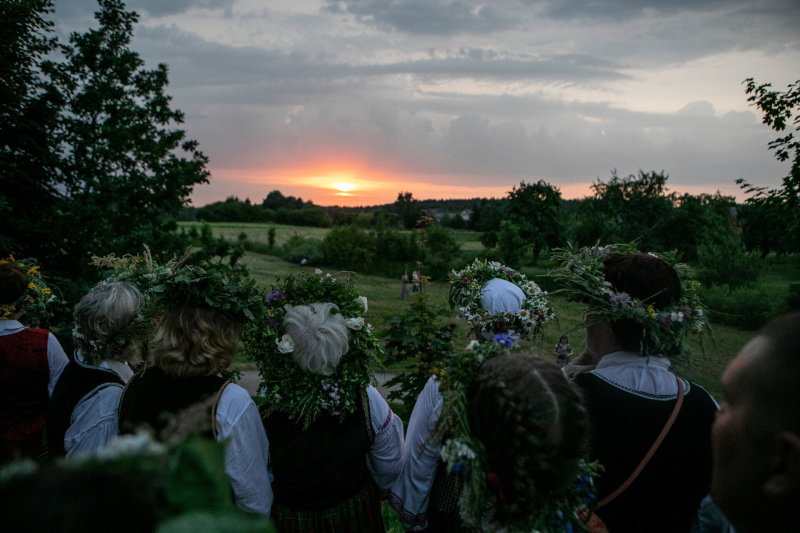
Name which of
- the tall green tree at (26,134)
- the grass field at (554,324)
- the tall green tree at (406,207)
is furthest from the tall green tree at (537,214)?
the tall green tree at (26,134)

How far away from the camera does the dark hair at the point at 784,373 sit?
899mm

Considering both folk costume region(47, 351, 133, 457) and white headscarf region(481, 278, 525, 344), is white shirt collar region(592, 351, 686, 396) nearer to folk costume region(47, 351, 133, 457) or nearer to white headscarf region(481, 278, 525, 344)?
white headscarf region(481, 278, 525, 344)

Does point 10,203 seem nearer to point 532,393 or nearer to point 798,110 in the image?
point 532,393

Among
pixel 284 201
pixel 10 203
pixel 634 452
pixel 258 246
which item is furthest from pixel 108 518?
pixel 284 201

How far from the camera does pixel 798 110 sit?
20.4 feet

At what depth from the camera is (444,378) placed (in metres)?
1.76

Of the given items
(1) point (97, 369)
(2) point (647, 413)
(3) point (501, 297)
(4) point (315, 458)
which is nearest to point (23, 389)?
(1) point (97, 369)

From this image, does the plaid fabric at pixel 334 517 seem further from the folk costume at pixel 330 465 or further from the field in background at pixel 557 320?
the field in background at pixel 557 320

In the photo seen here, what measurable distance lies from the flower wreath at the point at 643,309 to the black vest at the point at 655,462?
38 centimetres

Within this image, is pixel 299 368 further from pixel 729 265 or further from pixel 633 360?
pixel 729 265

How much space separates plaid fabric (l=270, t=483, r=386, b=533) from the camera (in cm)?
241

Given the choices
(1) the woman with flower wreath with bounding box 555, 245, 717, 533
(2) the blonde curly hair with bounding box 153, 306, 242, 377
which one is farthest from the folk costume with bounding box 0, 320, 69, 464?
(1) the woman with flower wreath with bounding box 555, 245, 717, 533

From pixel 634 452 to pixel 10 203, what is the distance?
7572 mm

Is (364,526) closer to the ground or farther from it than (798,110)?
closer to the ground
